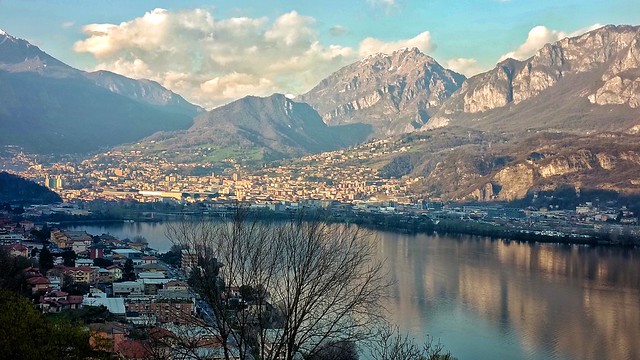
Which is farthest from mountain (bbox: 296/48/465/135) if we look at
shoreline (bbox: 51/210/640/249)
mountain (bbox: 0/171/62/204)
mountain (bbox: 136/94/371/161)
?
shoreline (bbox: 51/210/640/249)

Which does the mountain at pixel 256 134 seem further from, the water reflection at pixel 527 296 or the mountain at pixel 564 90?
the water reflection at pixel 527 296

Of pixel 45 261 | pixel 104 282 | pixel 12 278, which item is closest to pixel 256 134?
pixel 45 261

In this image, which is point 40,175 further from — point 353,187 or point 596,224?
point 596,224

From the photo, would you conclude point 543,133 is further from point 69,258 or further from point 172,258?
point 69,258

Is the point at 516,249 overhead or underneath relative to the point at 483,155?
underneath

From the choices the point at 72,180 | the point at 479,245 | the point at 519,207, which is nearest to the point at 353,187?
the point at 519,207

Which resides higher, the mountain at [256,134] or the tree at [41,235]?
the mountain at [256,134]

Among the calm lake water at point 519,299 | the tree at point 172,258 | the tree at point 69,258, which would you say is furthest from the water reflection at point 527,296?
the tree at point 69,258
